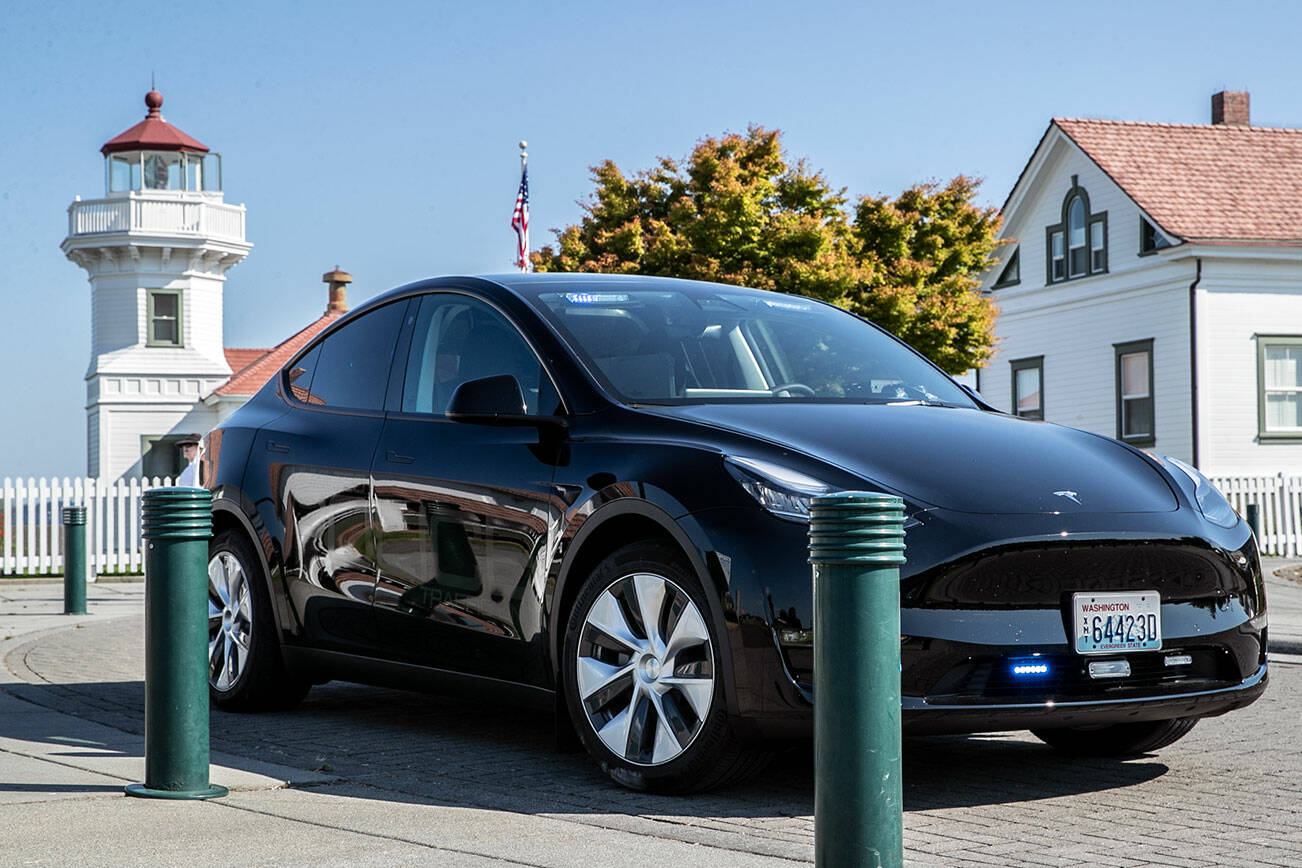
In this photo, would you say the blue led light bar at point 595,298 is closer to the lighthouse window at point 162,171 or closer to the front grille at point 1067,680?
the front grille at point 1067,680

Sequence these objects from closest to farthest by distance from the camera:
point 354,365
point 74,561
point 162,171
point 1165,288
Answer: point 354,365 < point 74,561 < point 1165,288 < point 162,171

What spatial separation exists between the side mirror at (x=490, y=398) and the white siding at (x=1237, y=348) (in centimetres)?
2716

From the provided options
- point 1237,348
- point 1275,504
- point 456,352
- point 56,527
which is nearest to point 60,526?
point 56,527

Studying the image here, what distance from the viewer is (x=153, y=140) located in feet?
165

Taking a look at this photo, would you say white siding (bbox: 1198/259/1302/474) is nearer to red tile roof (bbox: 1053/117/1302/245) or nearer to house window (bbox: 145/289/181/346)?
red tile roof (bbox: 1053/117/1302/245)

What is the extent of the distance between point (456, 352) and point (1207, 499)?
2.85 metres

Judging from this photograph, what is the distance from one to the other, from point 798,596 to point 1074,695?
867 millimetres

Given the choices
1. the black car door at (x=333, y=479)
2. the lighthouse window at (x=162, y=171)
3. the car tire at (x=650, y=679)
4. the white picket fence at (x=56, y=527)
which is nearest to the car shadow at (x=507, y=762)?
the car tire at (x=650, y=679)

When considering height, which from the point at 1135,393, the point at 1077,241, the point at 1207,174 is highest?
the point at 1207,174

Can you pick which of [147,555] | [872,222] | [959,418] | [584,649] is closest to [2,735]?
[147,555]

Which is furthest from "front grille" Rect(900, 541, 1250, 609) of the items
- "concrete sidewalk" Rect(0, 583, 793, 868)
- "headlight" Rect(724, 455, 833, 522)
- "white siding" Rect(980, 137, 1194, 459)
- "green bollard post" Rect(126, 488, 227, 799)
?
"white siding" Rect(980, 137, 1194, 459)

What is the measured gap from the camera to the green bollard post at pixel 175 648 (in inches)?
211

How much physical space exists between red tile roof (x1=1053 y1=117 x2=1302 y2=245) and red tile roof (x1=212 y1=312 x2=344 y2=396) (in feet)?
78.6

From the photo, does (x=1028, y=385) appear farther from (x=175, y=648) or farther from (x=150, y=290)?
(x=175, y=648)
